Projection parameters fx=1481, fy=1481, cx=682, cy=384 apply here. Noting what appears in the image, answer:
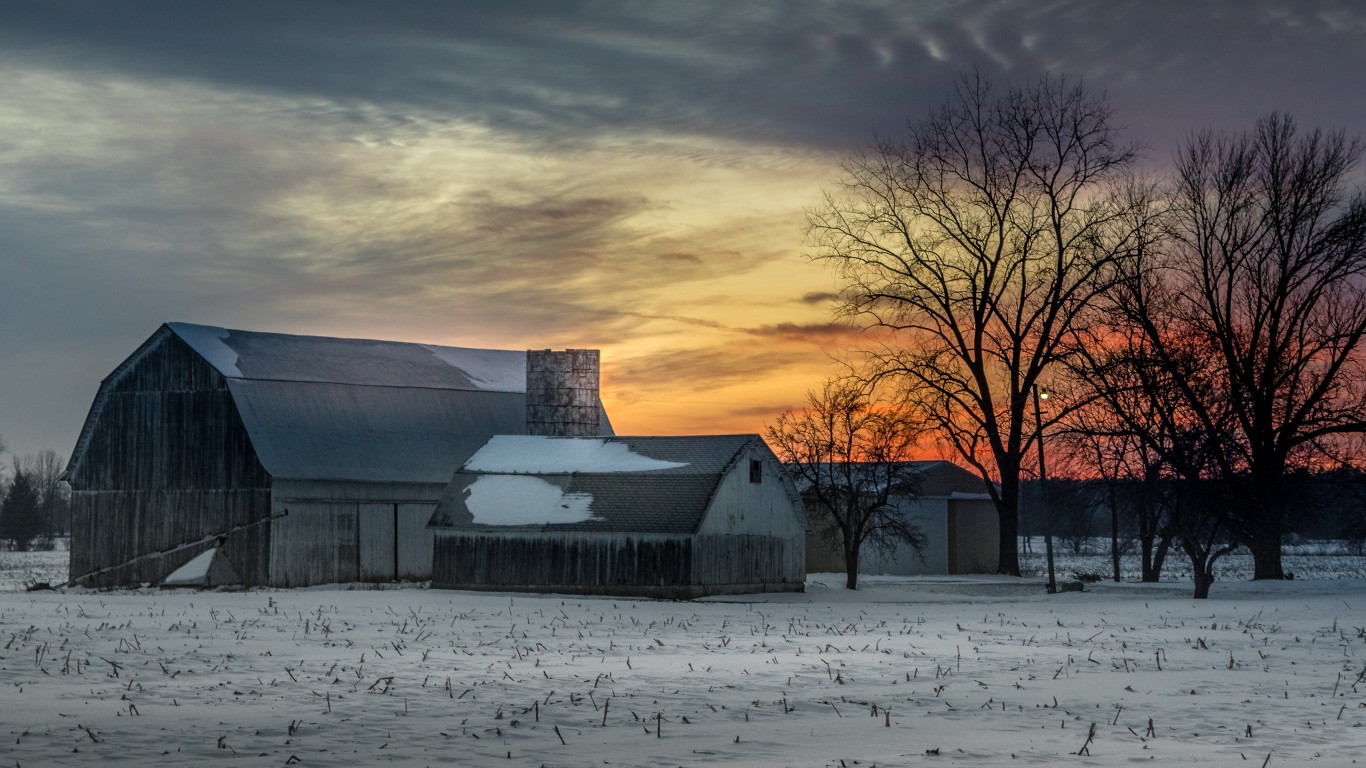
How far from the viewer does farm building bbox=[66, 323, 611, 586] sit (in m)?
45.6

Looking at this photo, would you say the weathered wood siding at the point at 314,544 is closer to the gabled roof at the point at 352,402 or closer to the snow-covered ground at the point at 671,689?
the gabled roof at the point at 352,402

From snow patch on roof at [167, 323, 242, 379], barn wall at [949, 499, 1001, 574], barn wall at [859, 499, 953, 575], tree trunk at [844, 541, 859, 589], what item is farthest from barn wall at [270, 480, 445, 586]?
barn wall at [949, 499, 1001, 574]

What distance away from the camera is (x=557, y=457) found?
44.8 metres

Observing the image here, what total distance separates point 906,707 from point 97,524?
39.3 metres

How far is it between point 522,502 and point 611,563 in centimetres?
374

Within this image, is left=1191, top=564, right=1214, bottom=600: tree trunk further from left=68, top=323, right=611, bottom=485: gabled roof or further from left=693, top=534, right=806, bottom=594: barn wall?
left=68, top=323, right=611, bottom=485: gabled roof

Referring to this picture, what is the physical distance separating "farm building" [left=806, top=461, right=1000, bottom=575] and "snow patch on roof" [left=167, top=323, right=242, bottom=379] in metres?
23.7

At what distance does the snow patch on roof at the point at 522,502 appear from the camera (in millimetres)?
41938

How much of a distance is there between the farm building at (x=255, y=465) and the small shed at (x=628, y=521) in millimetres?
4494

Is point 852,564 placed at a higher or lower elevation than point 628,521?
lower

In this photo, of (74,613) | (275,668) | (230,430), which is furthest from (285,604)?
(275,668)

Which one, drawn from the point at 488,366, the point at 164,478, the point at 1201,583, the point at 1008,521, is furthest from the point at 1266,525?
the point at 164,478

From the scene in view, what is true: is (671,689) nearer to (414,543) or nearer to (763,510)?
(763,510)

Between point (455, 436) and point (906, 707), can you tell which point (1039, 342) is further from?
point (906, 707)
